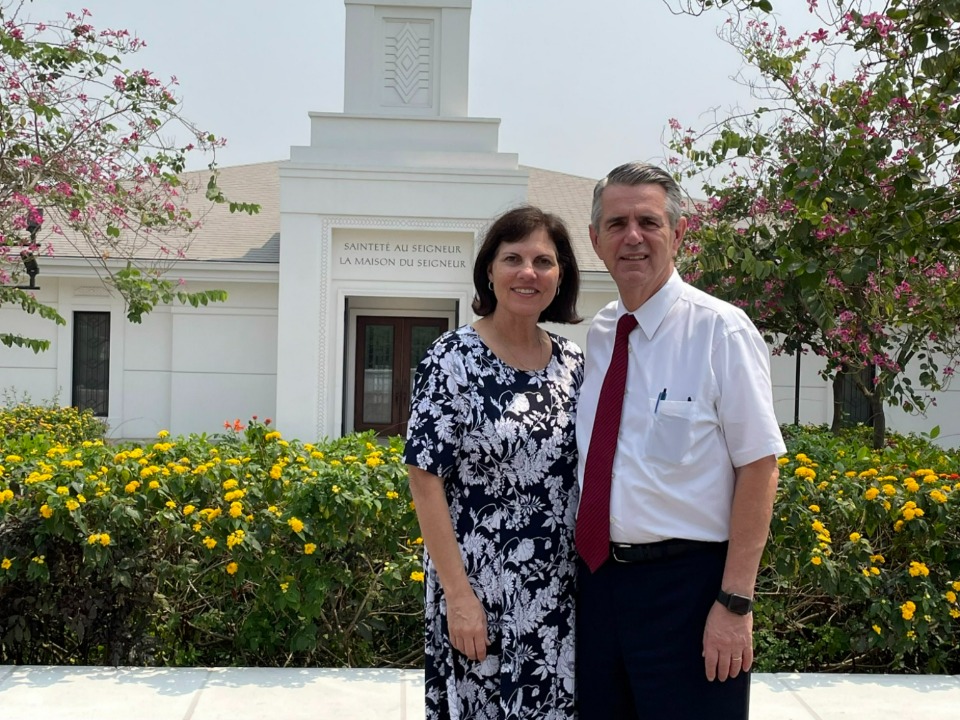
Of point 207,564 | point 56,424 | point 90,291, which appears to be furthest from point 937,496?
point 90,291

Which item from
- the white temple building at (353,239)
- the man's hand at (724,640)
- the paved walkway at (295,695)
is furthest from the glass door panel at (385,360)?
the man's hand at (724,640)

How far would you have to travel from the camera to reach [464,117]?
16.9m

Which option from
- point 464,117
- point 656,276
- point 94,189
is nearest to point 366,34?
point 464,117

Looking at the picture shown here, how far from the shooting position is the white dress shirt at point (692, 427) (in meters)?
2.52

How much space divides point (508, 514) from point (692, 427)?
59cm

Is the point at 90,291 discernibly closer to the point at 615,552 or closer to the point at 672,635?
the point at 615,552

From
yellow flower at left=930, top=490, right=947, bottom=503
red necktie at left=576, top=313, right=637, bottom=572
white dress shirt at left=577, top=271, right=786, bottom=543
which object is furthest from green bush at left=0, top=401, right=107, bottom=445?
white dress shirt at left=577, top=271, right=786, bottom=543

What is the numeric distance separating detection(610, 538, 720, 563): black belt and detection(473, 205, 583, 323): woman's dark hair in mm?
837

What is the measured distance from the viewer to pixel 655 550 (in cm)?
260

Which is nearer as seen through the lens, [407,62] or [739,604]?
[739,604]

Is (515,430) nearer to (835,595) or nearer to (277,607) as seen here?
(277,607)

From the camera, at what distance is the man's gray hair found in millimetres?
2697

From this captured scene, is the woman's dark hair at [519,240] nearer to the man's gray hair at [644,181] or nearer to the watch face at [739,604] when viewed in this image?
the man's gray hair at [644,181]

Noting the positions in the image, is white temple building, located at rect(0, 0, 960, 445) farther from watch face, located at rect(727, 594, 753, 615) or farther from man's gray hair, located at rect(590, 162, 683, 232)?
watch face, located at rect(727, 594, 753, 615)
